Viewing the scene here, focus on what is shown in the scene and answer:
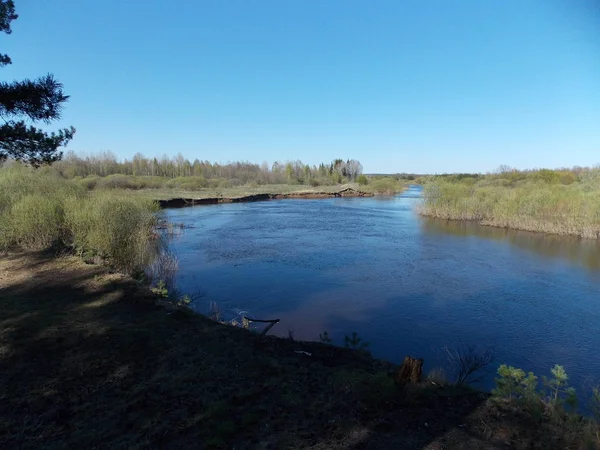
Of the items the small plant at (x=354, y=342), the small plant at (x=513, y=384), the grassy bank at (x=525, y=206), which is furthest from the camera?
the grassy bank at (x=525, y=206)

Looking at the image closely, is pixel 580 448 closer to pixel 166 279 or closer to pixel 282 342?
pixel 282 342

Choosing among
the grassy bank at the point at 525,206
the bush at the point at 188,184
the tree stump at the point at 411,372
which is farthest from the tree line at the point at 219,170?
the tree stump at the point at 411,372

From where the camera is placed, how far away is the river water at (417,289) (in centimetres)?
798

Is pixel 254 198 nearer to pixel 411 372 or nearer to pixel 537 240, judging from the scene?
pixel 537 240

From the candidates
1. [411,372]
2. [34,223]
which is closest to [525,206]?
[411,372]

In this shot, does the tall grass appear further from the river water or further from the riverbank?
the riverbank

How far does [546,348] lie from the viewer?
7.75 metres

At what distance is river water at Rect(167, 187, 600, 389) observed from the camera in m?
7.98

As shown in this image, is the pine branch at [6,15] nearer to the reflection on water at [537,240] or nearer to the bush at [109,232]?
the bush at [109,232]

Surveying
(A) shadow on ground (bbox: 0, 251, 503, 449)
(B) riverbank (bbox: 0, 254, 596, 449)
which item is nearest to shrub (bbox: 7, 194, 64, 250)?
(A) shadow on ground (bbox: 0, 251, 503, 449)

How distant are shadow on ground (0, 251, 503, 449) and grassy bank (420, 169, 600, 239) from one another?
2292cm

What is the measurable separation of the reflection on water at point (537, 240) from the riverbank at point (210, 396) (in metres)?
15.2

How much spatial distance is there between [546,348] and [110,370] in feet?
28.4

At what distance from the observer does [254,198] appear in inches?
2053
